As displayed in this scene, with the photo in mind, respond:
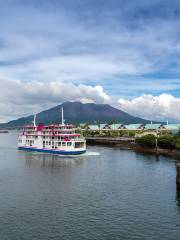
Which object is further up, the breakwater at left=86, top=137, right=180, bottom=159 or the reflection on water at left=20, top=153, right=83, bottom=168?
the breakwater at left=86, top=137, right=180, bottom=159

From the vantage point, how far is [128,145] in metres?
126

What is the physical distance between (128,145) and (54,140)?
36655mm

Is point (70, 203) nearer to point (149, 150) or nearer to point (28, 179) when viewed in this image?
point (28, 179)

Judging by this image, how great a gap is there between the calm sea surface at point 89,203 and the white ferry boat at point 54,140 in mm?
22076

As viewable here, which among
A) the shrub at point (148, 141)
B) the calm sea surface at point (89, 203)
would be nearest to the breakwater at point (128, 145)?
the shrub at point (148, 141)

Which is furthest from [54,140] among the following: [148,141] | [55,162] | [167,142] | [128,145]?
[128,145]

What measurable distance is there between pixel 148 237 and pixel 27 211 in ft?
47.8

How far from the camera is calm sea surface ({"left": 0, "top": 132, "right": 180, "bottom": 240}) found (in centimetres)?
3303

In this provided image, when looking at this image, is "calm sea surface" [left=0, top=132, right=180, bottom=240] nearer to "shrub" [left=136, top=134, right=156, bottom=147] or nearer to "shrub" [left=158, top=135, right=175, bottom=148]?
"shrub" [left=158, top=135, right=175, bottom=148]

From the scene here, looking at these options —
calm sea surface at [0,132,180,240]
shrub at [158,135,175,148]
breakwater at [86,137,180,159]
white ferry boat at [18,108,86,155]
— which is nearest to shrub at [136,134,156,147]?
breakwater at [86,137,180,159]

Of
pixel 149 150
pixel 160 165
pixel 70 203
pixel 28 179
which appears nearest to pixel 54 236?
pixel 70 203

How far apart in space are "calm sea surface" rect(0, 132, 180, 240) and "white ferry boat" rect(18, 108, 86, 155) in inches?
869

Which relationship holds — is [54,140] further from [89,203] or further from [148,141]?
[89,203]

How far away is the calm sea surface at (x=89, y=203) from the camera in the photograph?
108 feet
